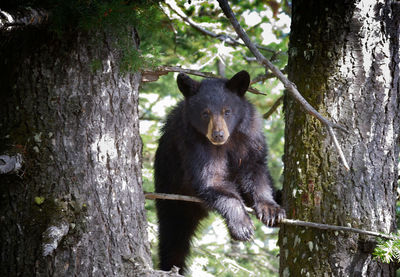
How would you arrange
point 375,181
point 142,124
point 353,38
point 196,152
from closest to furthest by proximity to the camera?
point 375,181 < point 353,38 < point 196,152 < point 142,124

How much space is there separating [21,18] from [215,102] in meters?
1.97

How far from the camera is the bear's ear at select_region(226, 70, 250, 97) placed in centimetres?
395

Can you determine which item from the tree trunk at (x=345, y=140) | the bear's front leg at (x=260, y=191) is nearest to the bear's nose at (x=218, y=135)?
the bear's front leg at (x=260, y=191)

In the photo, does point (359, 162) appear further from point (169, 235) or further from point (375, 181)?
point (169, 235)

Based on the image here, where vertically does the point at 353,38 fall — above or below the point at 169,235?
above

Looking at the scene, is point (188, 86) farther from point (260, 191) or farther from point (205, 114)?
point (260, 191)

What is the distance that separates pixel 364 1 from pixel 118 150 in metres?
1.90

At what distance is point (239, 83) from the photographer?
158 inches

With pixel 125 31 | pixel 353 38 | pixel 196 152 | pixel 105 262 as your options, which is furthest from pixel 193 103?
pixel 105 262

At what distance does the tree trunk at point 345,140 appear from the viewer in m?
2.62

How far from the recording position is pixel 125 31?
2.76m

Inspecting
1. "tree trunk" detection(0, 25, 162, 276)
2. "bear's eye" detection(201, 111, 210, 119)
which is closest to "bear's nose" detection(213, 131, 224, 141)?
"bear's eye" detection(201, 111, 210, 119)

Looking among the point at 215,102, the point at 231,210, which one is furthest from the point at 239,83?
the point at 231,210

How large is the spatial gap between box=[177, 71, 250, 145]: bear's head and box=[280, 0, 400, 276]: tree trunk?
949 mm
